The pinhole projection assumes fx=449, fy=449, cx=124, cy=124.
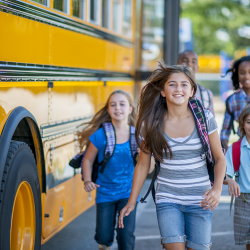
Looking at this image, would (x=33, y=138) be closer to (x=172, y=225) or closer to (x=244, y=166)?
(x=172, y=225)

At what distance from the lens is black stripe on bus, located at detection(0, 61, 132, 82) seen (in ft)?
8.34

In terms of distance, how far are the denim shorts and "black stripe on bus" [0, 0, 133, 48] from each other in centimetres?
140

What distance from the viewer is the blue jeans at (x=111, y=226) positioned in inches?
130

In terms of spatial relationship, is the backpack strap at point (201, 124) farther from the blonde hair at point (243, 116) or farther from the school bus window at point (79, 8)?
the school bus window at point (79, 8)

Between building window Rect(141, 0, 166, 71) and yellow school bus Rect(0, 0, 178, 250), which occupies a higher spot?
building window Rect(141, 0, 166, 71)

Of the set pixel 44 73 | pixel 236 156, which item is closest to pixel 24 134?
pixel 44 73

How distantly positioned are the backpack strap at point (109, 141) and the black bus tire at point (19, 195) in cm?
61

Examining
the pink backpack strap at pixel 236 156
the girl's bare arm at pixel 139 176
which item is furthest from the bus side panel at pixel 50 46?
the pink backpack strap at pixel 236 156

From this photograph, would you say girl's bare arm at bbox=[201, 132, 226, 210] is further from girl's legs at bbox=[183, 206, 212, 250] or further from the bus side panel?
the bus side panel

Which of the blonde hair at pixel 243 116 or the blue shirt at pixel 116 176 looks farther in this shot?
the blue shirt at pixel 116 176

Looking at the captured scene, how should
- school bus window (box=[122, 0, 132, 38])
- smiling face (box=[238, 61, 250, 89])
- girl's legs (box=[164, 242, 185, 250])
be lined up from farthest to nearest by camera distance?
school bus window (box=[122, 0, 132, 38]) → smiling face (box=[238, 61, 250, 89]) → girl's legs (box=[164, 242, 185, 250])

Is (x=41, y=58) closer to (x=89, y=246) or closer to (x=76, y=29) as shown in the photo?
(x=76, y=29)

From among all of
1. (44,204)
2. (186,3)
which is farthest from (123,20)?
(186,3)

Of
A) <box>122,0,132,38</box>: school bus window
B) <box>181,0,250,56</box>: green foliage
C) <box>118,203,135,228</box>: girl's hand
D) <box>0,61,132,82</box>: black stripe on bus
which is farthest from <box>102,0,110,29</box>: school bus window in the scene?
<box>181,0,250,56</box>: green foliage
